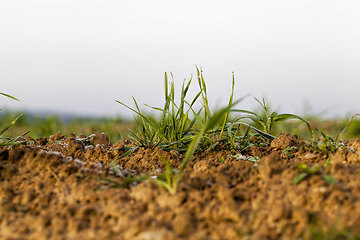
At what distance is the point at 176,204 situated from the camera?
1.39m

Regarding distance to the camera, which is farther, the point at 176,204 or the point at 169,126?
the point at 169,126

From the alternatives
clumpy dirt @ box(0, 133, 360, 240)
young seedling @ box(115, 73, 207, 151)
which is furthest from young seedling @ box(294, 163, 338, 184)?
young seedling @ box(115, 73, 207, 151)

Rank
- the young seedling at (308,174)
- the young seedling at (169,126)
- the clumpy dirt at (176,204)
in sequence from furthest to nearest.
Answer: the young seedling at (169,126)
the young seedling at (308,174)
the clumpy dirt at (176,204)

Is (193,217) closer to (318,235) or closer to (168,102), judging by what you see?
(318,235)

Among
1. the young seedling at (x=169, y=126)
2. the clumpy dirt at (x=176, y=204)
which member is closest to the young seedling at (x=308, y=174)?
the clumpy dirt at (x=176, y=204)

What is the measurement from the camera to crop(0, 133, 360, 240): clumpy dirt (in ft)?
4.11

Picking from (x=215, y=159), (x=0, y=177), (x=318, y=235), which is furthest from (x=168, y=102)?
(x=318, y=235)

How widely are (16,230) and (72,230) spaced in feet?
0.82

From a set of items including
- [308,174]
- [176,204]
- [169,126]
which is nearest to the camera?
[176,204]

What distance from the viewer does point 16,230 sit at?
1.40m

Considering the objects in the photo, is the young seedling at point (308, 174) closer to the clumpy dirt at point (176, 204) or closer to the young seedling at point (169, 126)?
the clumpy dirt at point (176, 204)

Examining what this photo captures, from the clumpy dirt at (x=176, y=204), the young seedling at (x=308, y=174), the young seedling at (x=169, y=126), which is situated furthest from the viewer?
the young seedling at (x=169, y=126)

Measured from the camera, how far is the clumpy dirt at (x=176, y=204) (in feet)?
4.11

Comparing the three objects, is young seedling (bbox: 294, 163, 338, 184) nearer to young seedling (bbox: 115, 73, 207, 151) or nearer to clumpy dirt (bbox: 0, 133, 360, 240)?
clumpy dirt (bbox: 0, 133, 360, 240)
